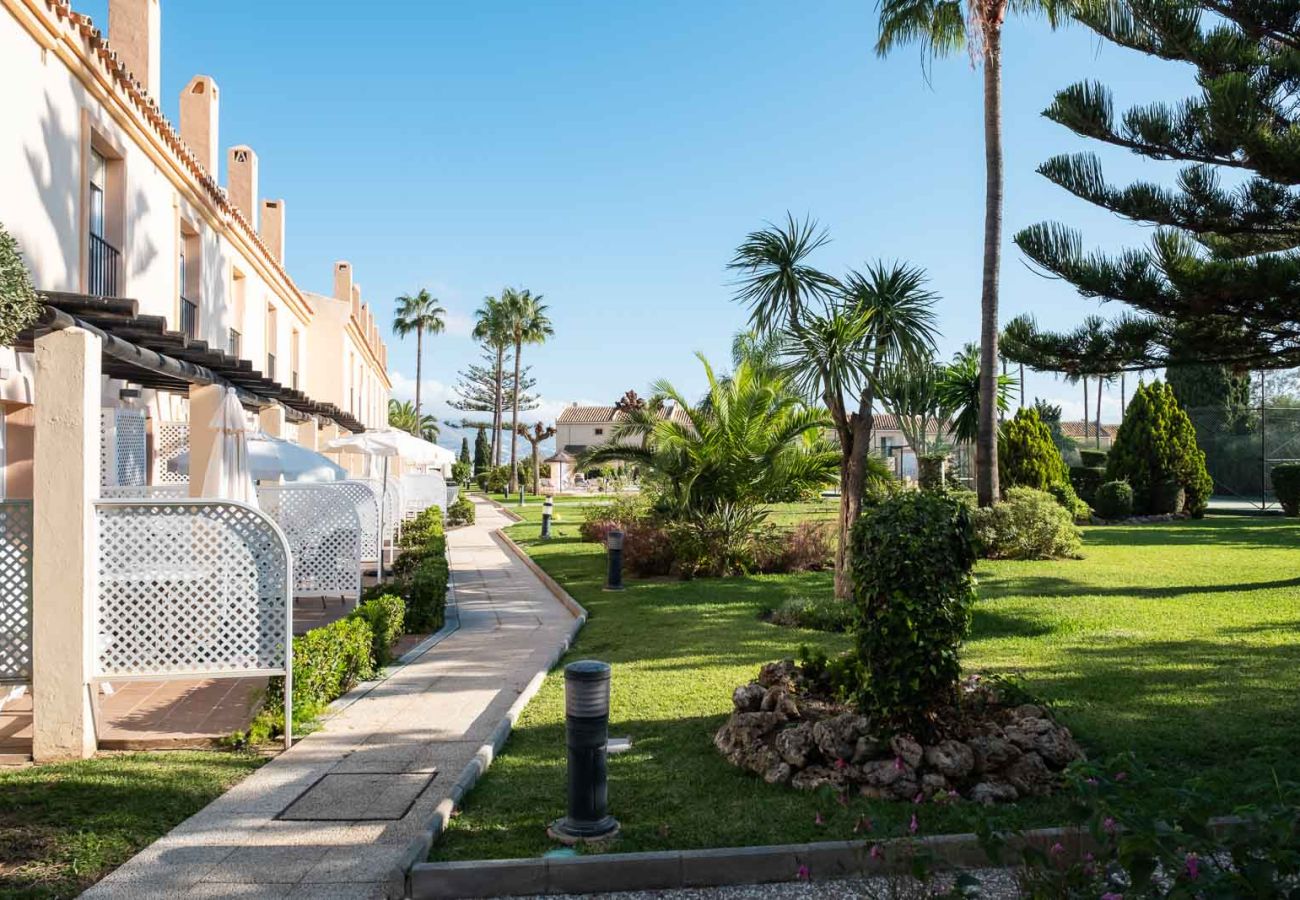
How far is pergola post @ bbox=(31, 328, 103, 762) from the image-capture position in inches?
201

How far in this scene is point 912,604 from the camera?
4.55 metres

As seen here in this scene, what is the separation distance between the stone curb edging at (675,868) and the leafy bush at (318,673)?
2.42m

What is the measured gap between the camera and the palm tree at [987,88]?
1453cm

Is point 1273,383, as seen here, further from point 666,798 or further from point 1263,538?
point 666,798

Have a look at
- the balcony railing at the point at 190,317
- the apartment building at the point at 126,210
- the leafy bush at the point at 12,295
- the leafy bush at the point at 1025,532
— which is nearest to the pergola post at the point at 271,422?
the apartment building at the point at 126,210

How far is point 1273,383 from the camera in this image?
165ft

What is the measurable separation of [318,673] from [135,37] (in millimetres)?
10091

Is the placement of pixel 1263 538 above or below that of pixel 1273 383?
below

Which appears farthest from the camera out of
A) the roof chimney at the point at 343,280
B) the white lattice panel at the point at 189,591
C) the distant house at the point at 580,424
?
the distant house at the point at 580,424

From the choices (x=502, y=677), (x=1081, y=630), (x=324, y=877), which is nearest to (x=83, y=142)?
(x=502, y=677)

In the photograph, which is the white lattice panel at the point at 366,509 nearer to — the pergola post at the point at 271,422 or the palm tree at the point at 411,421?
the pergola post at the point at 271,422

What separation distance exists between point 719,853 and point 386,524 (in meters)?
12.4

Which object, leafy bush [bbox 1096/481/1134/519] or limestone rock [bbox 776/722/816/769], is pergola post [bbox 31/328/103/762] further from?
leafy bush [bbox 1096/481/1134/519]

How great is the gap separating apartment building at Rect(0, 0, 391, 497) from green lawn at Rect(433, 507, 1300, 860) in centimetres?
404
